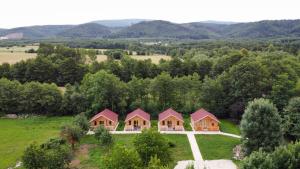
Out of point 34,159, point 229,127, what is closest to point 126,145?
point 34,159

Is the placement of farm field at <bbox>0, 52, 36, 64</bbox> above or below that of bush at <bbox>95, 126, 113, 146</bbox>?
above

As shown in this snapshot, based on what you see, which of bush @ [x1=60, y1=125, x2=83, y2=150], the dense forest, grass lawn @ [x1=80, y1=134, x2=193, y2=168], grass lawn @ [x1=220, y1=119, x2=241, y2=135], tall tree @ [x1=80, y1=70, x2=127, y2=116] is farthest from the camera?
tall tree @ [x1=80, y1=70, x2=127, y2=116]

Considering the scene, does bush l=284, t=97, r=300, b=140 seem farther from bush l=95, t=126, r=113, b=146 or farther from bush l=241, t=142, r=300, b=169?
bush l=95, t=126, r=113, b=146

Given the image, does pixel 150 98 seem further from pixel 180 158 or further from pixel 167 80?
pixel 180 158

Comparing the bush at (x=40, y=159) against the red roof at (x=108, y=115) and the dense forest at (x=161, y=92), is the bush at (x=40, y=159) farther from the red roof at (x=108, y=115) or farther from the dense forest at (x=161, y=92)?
the dense forest at (x=161, y=92)

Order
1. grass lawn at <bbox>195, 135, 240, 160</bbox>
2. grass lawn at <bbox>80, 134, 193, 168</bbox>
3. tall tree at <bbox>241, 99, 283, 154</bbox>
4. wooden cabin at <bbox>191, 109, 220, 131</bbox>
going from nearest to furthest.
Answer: tall tree at <bbox>241, 99, 283, 154</bbox>
grass lawn at <bbox>80, 134, 193, 168</bbox>
grass lawn at <bbox>195, 135, 240, 160</bbox>
wooden cabin at <bbox>191, 109, 220, 131</bbox>

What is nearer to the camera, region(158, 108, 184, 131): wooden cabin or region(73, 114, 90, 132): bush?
region(73, 114, 90, 132): bush

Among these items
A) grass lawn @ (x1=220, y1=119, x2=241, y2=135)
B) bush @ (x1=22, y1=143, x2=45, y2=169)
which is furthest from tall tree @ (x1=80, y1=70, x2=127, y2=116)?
bush @ (x1=22, y1=143, x2=45, y2=169)

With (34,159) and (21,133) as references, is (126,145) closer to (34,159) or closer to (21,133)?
(34,159)
